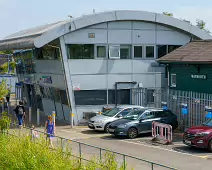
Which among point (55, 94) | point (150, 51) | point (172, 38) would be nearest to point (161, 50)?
point (150, 51)

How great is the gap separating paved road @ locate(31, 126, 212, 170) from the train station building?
3638mm

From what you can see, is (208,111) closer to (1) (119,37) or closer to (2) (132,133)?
(2) (132,133)

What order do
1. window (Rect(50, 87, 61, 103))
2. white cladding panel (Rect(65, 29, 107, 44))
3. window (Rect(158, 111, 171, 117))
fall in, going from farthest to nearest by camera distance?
window (Rect(50, 87, 61, 103)) < white cladding panel (Rect(65, 29, 107, 44)) < window (Rect(158, 111, 171, 117))

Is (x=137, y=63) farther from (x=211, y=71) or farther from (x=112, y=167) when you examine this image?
(x=112, y=167)

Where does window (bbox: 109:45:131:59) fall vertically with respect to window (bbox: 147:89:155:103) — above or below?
above

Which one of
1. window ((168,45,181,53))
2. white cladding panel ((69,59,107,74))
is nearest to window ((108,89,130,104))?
white cladding panel ((69,59,107,74))

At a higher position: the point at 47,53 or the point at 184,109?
the point at 47,53

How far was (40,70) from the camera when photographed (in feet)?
110

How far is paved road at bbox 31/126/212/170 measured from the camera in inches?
627

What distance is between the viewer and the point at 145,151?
19547 mm

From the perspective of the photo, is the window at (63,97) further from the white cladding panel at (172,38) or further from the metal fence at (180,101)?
the white cladding panel at (172,38)

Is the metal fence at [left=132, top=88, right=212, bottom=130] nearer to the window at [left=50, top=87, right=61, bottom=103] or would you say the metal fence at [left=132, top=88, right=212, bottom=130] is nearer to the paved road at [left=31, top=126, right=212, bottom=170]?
the paved road at [left=31, top=126, right=212, bottom=170]

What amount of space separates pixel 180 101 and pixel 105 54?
20.1 feet

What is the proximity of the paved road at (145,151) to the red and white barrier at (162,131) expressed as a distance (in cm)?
52
